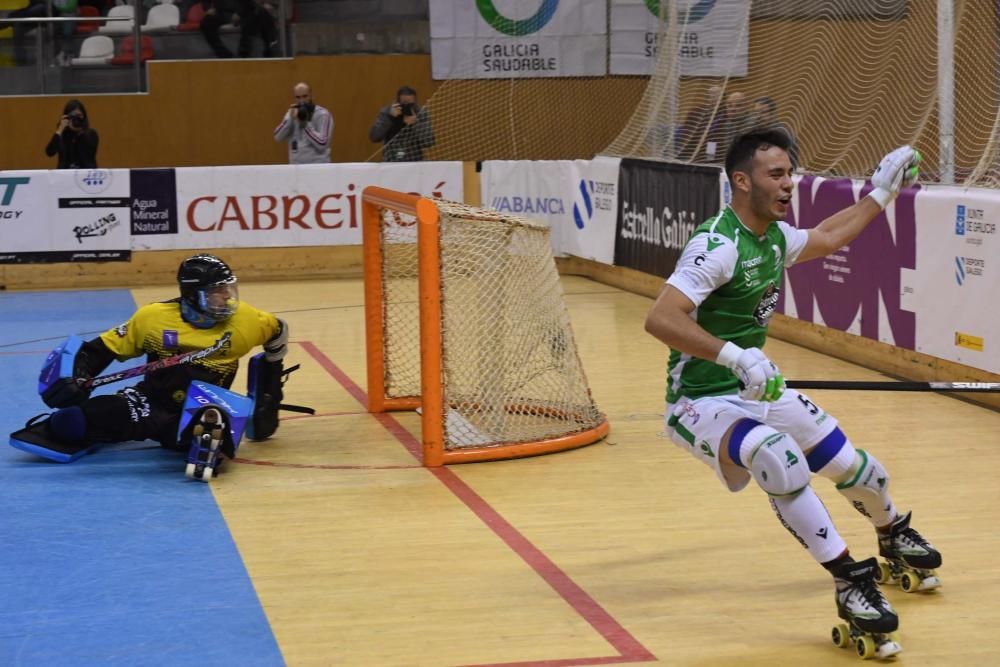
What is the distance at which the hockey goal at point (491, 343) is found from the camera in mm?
9281

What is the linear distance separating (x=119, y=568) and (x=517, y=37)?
51.9ft

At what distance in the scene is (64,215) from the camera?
58.6ft

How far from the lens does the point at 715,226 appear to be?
20.6 ft

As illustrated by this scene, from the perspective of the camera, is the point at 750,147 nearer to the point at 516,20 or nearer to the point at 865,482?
the point at 865,482

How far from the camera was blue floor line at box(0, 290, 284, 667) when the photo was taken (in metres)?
6.07

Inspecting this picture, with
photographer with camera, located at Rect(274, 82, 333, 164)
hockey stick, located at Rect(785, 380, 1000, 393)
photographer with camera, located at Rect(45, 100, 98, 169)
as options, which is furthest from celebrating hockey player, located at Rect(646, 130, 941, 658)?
photographer with camera, located at Rect(45, 100, 98, 169)

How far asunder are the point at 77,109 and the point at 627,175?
23.8ft

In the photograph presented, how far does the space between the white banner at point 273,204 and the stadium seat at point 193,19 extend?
212 inches

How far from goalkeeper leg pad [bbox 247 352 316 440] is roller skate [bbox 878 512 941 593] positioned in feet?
14.4

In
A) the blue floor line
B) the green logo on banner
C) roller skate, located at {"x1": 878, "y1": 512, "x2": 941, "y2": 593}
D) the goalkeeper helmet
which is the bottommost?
the blue floor line

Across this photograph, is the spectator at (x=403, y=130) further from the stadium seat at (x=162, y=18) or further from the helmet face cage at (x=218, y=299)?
the helmet face cage at (x=218, y=299)

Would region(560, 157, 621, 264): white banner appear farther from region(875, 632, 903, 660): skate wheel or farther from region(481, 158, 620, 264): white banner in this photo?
region(875, 632, 903, 660): skate wheel

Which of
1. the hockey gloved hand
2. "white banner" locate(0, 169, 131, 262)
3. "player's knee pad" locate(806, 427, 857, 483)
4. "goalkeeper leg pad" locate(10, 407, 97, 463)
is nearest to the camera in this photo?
"player's knee pad" locate(806, 427, 857, 483)

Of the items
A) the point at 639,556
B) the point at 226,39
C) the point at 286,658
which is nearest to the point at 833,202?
the point at 639,556
